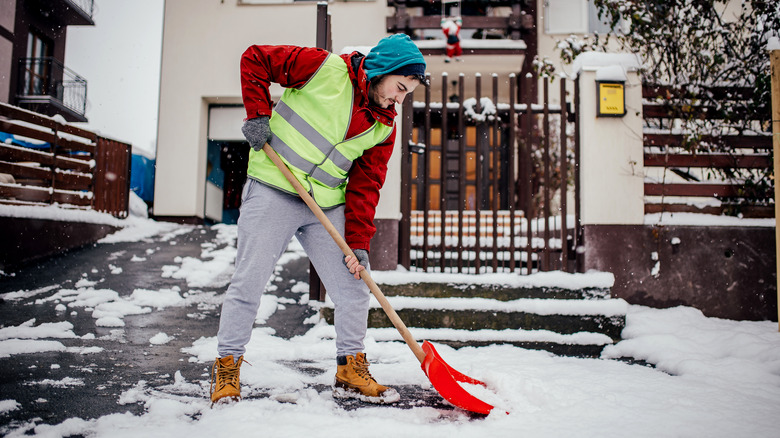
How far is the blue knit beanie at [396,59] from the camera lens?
89.9 inches

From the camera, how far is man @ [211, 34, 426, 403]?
7.65 feet

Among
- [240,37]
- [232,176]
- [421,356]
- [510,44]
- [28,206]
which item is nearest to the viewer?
[421,356]

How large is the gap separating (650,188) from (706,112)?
90 centimetres

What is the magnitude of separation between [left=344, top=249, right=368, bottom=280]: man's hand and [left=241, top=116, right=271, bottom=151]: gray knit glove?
651 millimetres

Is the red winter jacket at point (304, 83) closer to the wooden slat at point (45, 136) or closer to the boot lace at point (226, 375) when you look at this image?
the boot lace at point (226, 375)

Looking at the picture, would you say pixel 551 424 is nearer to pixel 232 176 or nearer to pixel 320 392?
pixel 320 392

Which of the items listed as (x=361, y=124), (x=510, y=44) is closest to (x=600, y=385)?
(x=361, y=124)

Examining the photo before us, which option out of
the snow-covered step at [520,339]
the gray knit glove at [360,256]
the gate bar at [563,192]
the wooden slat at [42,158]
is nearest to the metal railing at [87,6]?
the wooden slat at [42,158]

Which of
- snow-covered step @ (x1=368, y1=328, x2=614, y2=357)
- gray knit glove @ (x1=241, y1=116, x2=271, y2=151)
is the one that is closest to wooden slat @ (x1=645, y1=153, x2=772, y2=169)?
snow-covered step @ (x1=368, y1=328, x2=614, y2=357)

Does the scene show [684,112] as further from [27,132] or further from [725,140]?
[27,132]

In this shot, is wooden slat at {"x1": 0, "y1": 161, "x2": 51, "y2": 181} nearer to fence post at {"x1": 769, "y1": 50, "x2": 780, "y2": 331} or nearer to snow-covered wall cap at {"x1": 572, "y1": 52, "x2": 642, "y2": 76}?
snow-covered wall cap at {"x1": 572, "y1": 52, "x2": 642, "y2": 76}

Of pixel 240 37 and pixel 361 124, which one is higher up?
pixel 240 37

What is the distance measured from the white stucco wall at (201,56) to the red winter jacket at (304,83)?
30.4 feet

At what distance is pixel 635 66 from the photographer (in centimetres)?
444
